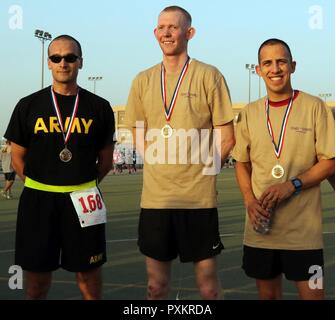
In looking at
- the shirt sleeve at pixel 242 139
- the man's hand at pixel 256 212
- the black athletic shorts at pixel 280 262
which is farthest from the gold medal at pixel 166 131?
the black athletic shorts at pixel 280 262

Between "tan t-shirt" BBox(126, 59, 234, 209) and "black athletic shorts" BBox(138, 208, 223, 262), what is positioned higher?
→ "tan t-shirt" BBox(126, 59, 234, 209)

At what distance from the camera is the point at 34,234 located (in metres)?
4.24

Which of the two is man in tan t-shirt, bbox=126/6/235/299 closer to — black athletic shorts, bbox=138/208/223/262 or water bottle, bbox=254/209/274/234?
black athletic shorts, bbox=138/208/223/262

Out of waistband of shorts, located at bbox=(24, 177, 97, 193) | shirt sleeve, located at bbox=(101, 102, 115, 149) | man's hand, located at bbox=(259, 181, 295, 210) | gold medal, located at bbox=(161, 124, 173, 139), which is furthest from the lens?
shirt sleeve, located at bbox=(101, 102, 115, 149)

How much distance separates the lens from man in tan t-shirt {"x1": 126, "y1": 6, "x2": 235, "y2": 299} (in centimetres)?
414

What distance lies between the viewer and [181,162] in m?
4.14

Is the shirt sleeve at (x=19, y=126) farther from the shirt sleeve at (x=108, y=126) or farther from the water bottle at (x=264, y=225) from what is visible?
the water bottle at (x=264, y=225)

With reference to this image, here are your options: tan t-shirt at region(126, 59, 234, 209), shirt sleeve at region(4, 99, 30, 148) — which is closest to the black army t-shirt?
shirt sleeve at region(4, 99, 30, 148)

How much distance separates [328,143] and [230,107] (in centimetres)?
72

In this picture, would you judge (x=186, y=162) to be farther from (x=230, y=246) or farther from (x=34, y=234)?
(x=230, y=246)

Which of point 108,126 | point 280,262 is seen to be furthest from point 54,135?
point 280,262

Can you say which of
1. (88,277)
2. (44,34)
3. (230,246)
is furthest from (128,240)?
(44,34)

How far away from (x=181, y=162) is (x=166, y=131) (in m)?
0.24

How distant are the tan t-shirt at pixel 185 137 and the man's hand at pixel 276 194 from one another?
43 centimetres
